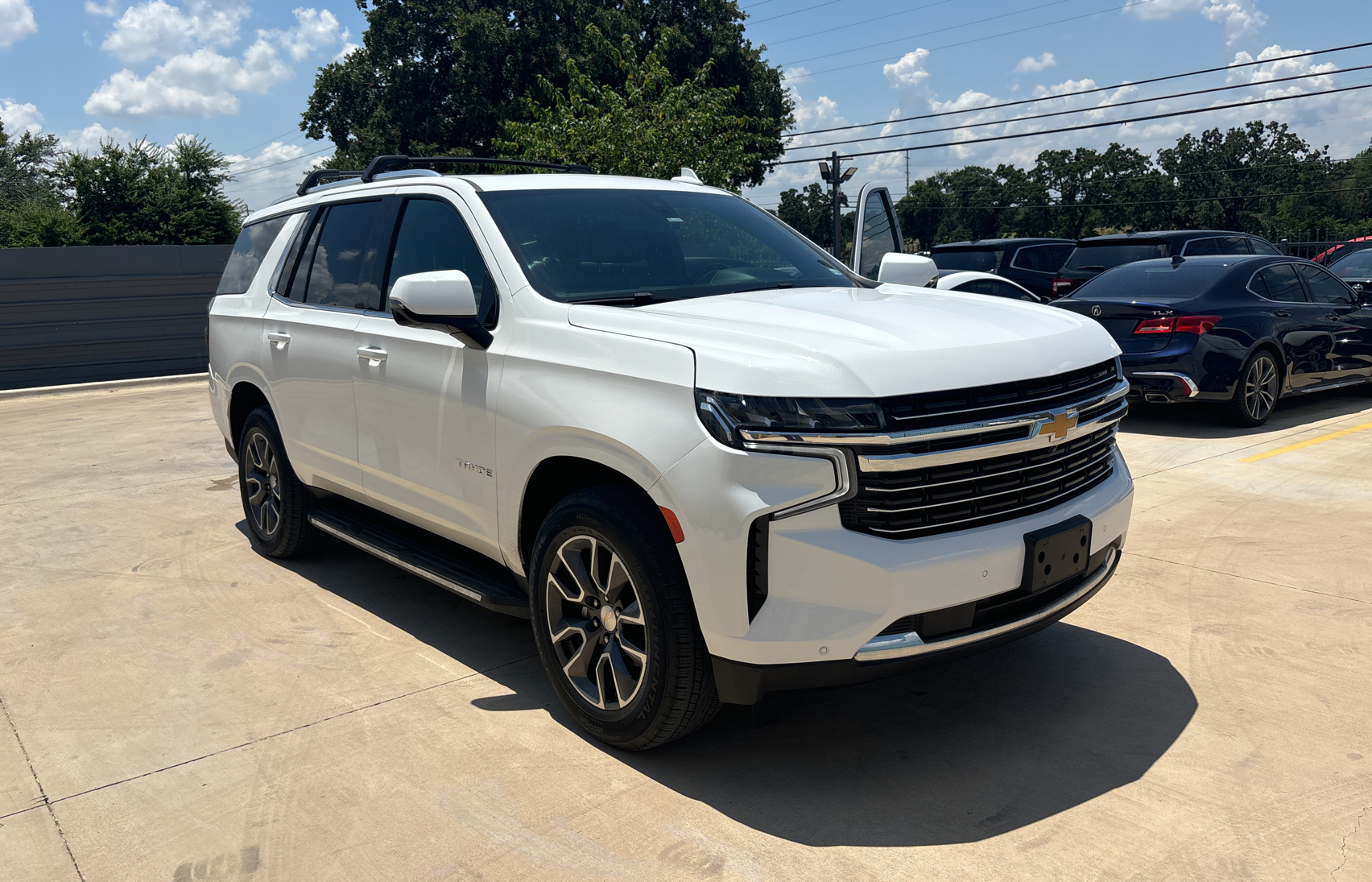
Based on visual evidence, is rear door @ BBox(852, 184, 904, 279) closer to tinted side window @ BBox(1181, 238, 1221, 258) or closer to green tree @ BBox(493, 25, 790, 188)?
tinted side window @ BBox(1181, 238, 1221, 258)

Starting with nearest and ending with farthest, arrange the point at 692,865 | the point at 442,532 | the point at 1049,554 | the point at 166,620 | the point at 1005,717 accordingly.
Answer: the point at 692,865 < the point at 1049,554 < the point at 1005,717 < the point at 442,532 < the point at 166,620

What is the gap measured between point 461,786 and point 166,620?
240cm

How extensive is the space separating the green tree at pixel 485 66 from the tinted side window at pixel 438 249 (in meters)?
32.4

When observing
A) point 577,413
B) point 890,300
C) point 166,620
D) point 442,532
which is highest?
point 890,300

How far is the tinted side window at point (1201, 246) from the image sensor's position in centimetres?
1338

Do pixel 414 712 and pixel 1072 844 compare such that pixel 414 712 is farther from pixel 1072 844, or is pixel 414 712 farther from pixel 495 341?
pixel 1072 844

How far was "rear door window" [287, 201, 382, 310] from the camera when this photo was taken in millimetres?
4711

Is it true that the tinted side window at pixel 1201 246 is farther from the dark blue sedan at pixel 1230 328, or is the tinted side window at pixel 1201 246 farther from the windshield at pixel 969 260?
the dark blue sedan at pixel 1230 328

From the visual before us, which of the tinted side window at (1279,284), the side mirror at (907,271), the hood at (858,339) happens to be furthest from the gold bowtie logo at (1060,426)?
the tinted side window at (1279,284)

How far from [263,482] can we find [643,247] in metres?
2.90

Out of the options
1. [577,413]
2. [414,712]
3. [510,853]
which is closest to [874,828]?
[510,853]

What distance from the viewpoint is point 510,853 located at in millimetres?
2908

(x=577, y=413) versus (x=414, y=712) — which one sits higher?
(x=577, y=413)

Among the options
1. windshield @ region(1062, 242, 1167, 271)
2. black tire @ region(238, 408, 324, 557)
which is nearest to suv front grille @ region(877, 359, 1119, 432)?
black tire @ region(238, 408, 324, 557)
